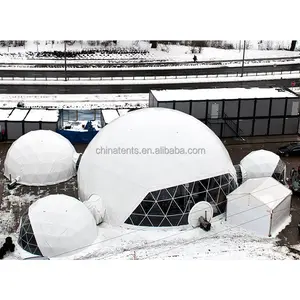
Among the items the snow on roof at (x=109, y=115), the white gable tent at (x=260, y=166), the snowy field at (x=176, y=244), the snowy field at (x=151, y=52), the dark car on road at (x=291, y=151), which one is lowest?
the snowy field at (x=176, y=244)

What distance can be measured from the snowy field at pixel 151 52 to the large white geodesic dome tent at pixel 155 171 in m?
32.1

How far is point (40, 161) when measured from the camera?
2920 centimetres

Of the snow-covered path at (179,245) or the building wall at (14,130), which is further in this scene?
the building wall at (14,130)

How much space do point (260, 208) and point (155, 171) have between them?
16.7 feet

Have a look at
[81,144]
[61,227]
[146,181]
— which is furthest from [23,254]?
[81,144]

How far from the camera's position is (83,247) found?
22781 millimetres

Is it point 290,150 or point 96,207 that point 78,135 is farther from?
point 290,150

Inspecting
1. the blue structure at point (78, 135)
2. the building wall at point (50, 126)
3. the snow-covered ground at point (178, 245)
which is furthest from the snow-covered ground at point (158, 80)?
the snow-covered ground at point (178, 245)

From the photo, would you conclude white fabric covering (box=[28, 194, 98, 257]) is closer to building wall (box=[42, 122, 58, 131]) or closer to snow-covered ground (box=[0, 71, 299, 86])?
building wall (box=[42, 122, 58, 131])

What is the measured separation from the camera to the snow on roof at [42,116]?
35.7 metres

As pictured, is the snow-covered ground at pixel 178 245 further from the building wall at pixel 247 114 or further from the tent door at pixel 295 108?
the tent door at pixel 295 108

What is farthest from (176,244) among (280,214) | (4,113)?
(4,113)

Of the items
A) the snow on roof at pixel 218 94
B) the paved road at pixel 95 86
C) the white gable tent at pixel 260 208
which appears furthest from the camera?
the paved road at pixel 95 86

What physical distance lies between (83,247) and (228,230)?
22.1ft
